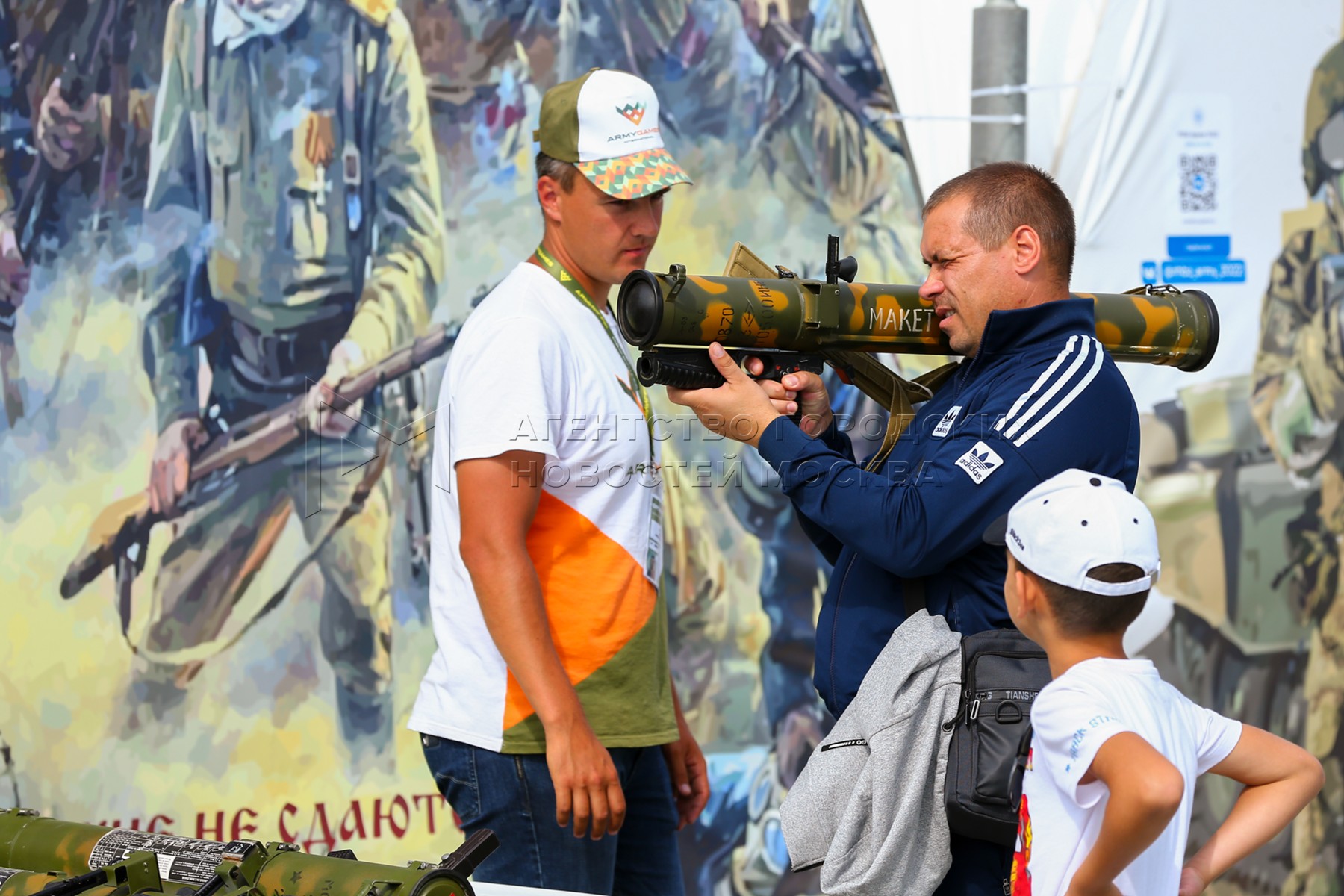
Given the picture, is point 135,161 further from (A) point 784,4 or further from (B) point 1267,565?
(B) point 1267,565

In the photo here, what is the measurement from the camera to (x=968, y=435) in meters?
1.82

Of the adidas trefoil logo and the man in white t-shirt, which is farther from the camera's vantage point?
the man in white t-shirt

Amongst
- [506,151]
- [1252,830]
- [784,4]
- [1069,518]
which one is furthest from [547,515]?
[784,4]

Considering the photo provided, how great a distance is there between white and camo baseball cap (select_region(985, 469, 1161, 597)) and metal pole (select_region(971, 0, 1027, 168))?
1989 mm

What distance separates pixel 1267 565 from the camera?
3600 millimetres

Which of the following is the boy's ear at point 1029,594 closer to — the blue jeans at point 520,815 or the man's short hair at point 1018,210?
the man's short hair at point 1018,210

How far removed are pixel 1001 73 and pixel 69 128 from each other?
249 centimetres

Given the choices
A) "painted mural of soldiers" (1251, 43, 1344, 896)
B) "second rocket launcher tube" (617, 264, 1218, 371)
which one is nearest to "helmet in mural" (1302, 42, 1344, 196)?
"painted mural of soldiers" (1251, 43, 1344, 896)

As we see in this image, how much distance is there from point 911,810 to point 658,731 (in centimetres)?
61

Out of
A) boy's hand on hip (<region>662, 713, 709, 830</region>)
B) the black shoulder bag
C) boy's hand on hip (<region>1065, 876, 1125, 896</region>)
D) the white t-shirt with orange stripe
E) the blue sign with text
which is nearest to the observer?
boy's hand on hip (<region>1065, 876, 1125, 896</region>)

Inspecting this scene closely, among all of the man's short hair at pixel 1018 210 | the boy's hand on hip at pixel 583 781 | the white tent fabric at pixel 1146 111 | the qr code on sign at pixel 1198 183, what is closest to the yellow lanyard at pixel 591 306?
the boy's hand on hip at pixel 583 781

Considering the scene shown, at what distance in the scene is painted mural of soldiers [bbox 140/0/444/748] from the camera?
3307 mm

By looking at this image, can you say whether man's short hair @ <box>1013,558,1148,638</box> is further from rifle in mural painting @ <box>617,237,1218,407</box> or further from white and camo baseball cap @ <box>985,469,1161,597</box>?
rifle in mural painting @ <box>617,237,1218,407</box>

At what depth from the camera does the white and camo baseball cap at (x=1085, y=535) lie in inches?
58.6
